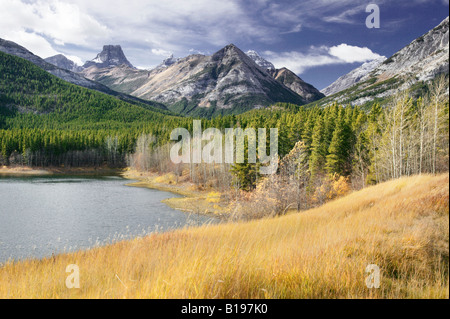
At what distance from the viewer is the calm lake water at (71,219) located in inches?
945

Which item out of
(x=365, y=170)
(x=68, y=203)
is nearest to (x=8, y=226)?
(x=68, y=203)

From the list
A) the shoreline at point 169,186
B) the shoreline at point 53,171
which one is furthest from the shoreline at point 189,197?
the shoreline at point 53,171

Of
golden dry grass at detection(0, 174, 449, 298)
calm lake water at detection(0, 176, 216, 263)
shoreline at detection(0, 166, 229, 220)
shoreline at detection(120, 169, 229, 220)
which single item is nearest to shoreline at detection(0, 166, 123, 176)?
shoreline at detection(0, 166, 229, 220)

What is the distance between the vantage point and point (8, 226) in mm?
30078

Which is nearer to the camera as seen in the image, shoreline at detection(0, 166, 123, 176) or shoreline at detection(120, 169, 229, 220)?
shoreline at detection(120, 169, 229, 220)

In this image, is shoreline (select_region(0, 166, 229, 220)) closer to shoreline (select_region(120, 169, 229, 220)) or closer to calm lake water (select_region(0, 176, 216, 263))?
shoreline (select_region(120, 169, 229, 220))

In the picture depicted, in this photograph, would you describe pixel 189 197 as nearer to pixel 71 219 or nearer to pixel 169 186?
pixel 169 186

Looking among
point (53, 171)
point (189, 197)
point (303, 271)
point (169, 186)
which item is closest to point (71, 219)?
point (189, 197)

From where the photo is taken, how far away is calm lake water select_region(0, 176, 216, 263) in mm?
24000

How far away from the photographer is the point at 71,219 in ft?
113

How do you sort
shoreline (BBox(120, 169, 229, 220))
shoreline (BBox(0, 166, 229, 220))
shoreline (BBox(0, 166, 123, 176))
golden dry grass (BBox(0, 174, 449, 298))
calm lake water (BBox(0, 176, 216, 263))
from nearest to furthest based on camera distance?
golden dry grass (BBox(0, 174, 449, 298))
calm lake water (BBox(0, 176, 216, 263))
shoreline (BBox(120, 169, 229, 220))
shoreline (BBox(0, 166, 229, 220))
shoreline (BBox(0, 166, 123, 176))

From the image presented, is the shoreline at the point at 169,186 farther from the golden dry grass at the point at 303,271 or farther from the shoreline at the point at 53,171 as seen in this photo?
the golden dry grass at the point at 303,271

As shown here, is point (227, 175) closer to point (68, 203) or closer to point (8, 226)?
point (68, 203)
